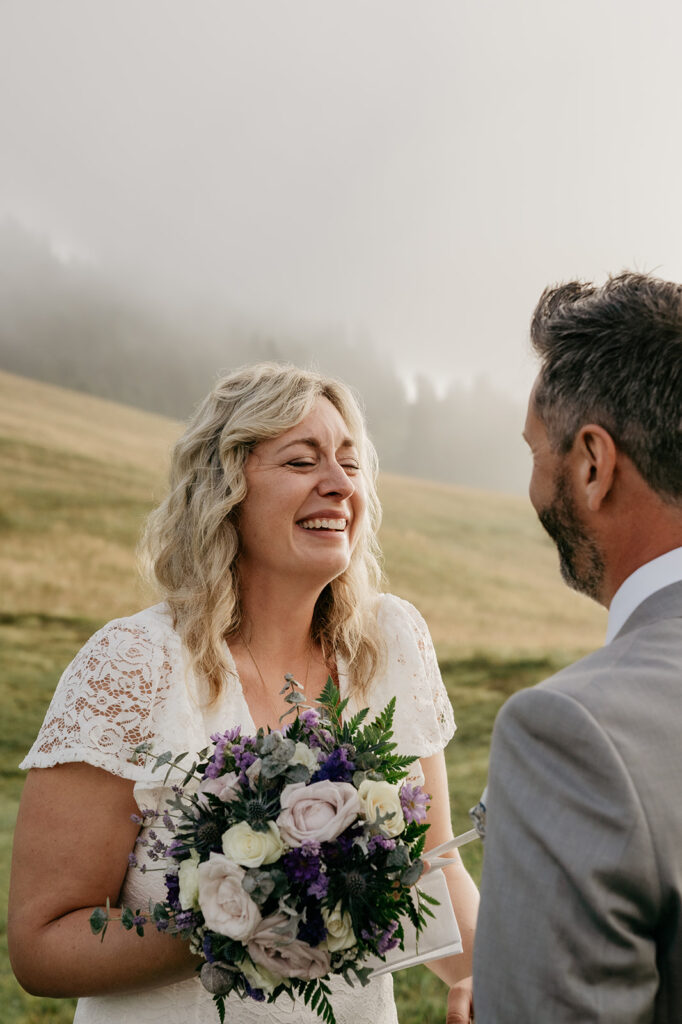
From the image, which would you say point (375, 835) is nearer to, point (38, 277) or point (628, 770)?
point (628, 770)

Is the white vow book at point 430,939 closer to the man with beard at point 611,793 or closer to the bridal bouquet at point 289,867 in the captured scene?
the bridal bouquet at point 289,867

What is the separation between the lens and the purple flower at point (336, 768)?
1625 mm

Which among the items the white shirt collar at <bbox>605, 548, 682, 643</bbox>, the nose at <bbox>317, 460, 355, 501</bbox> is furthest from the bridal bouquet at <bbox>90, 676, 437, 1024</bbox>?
the nose at <bbox>317, 460, 355, 501</bbox>

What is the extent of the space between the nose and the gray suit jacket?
1513 mm

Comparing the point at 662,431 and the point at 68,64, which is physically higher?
the point at 68,64

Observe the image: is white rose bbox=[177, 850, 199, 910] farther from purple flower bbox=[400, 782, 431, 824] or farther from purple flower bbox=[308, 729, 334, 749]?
purple flower bbox=[400, 782, 431, 824]

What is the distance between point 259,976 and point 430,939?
0.44 metres

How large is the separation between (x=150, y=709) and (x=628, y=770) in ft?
4.62

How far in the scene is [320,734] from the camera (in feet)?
5.65

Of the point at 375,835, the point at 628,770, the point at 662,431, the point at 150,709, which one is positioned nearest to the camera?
the point at 628,770

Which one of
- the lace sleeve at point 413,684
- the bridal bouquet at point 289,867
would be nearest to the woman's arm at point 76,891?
the bridal bouquet at point 289,867

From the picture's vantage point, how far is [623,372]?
4.49 ft

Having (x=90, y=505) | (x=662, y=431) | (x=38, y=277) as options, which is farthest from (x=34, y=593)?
(x=662, y=431)

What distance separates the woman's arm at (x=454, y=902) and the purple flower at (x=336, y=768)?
Result: 2.32ft
